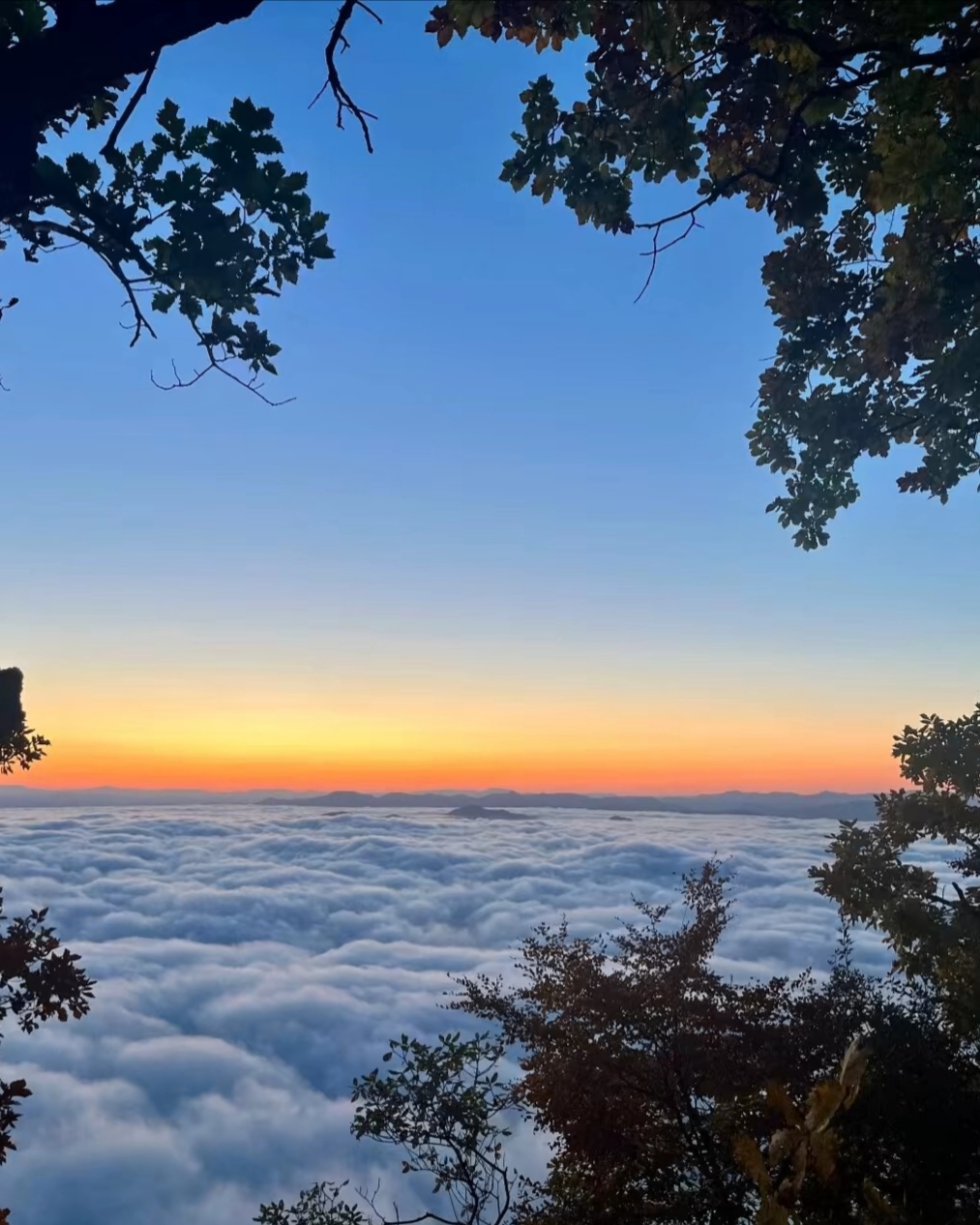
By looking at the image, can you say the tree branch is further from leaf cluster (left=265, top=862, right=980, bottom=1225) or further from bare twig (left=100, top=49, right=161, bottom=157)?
leaf cluster (left=265, top=862, right=980, bottom=1225)

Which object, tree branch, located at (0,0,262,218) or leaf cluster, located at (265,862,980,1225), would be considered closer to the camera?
tree branch, located at (0,0,262,218)

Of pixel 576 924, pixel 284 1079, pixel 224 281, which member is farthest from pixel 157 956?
pixel 224 281

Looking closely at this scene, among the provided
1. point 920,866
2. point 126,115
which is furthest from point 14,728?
point 920,866

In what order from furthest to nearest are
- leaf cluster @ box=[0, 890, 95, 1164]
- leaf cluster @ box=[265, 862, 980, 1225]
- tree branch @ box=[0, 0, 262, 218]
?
leaf cluster @ box=[265, 862, 980, 1225], leaf cluster @ box=[0, 890, 95, 1164], tree branch @ box=[0, 0, 262, 218]

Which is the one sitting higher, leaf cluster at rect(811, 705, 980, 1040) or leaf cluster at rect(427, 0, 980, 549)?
leaf cluster at rect(427, 0, 980, 549)

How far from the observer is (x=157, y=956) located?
18750 cm

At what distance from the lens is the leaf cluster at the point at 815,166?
5371 mm

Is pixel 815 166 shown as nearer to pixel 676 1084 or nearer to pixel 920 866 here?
pixel 920 866

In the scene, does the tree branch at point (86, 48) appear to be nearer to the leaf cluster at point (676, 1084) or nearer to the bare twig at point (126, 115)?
the bare twig at point (126, 115)

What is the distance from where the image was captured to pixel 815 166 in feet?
26.8

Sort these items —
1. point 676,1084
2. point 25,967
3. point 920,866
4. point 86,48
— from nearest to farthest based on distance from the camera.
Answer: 1. point 86,48
2. point 25,967
3. point 920,866
4. point 676,1084

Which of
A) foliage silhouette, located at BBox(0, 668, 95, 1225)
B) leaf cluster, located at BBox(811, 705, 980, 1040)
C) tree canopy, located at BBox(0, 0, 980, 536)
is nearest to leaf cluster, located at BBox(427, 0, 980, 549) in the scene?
tree canopy, located at BBox(0, 0, 980, 536)

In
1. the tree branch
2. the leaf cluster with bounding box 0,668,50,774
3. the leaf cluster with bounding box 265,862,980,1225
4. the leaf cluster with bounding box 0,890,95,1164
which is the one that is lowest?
the leaf cluster with bounding box 265,862,980,1225

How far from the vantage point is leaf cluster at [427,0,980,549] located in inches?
211
